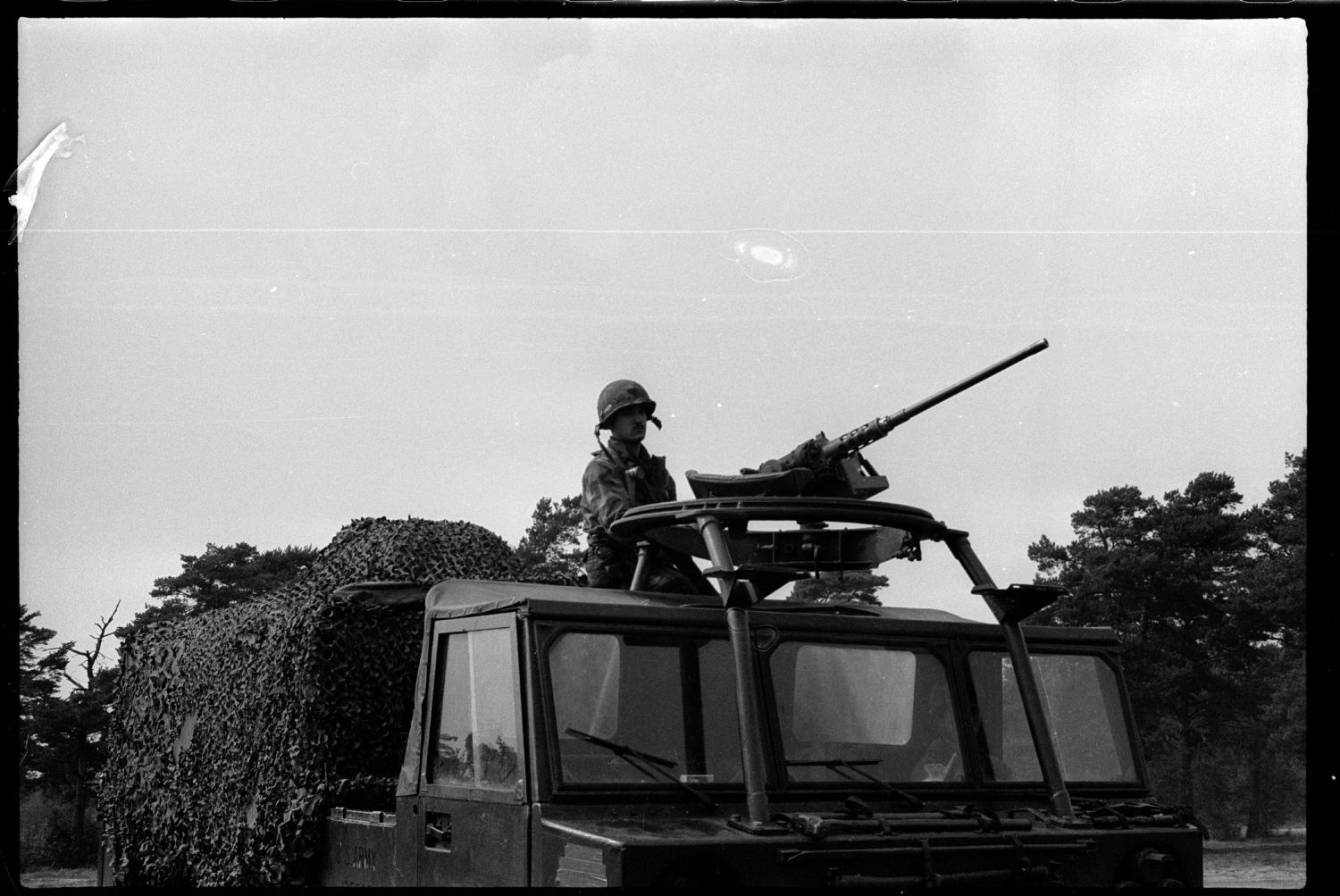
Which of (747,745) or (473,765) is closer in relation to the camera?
(747,745)

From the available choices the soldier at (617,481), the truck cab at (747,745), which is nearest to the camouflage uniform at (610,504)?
the soldier at (617,481)

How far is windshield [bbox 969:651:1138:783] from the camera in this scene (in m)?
7.57

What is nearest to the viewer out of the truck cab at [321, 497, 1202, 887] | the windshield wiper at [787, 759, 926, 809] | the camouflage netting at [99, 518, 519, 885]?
the truck cab at [321, 497, 1202, 887]

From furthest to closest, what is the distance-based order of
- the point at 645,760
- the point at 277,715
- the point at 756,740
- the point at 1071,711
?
the point at 277,715, the point at 1071,711, the point at 645,760, the point at 756,740

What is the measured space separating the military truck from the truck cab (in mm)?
11

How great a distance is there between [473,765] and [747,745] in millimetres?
1270

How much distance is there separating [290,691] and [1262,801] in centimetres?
1496

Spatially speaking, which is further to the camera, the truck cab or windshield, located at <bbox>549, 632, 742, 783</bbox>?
windshield, located at <bbox>549, 632, 742, 783</bbox>

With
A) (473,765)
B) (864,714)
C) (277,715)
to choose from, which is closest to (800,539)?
(864,714)

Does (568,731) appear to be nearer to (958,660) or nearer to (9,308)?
(958,660)

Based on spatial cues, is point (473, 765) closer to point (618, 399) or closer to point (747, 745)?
point (747, 745)

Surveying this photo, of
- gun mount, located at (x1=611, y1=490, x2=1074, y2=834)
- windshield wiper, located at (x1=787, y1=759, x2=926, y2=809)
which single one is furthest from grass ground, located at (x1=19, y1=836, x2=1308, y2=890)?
windshield wiper, located at (x1=787, y1=759, x2=926, y2=809)

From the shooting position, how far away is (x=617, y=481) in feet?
27.5

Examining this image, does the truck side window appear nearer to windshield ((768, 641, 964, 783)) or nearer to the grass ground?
windshield ((768, 641, 964, 783))
